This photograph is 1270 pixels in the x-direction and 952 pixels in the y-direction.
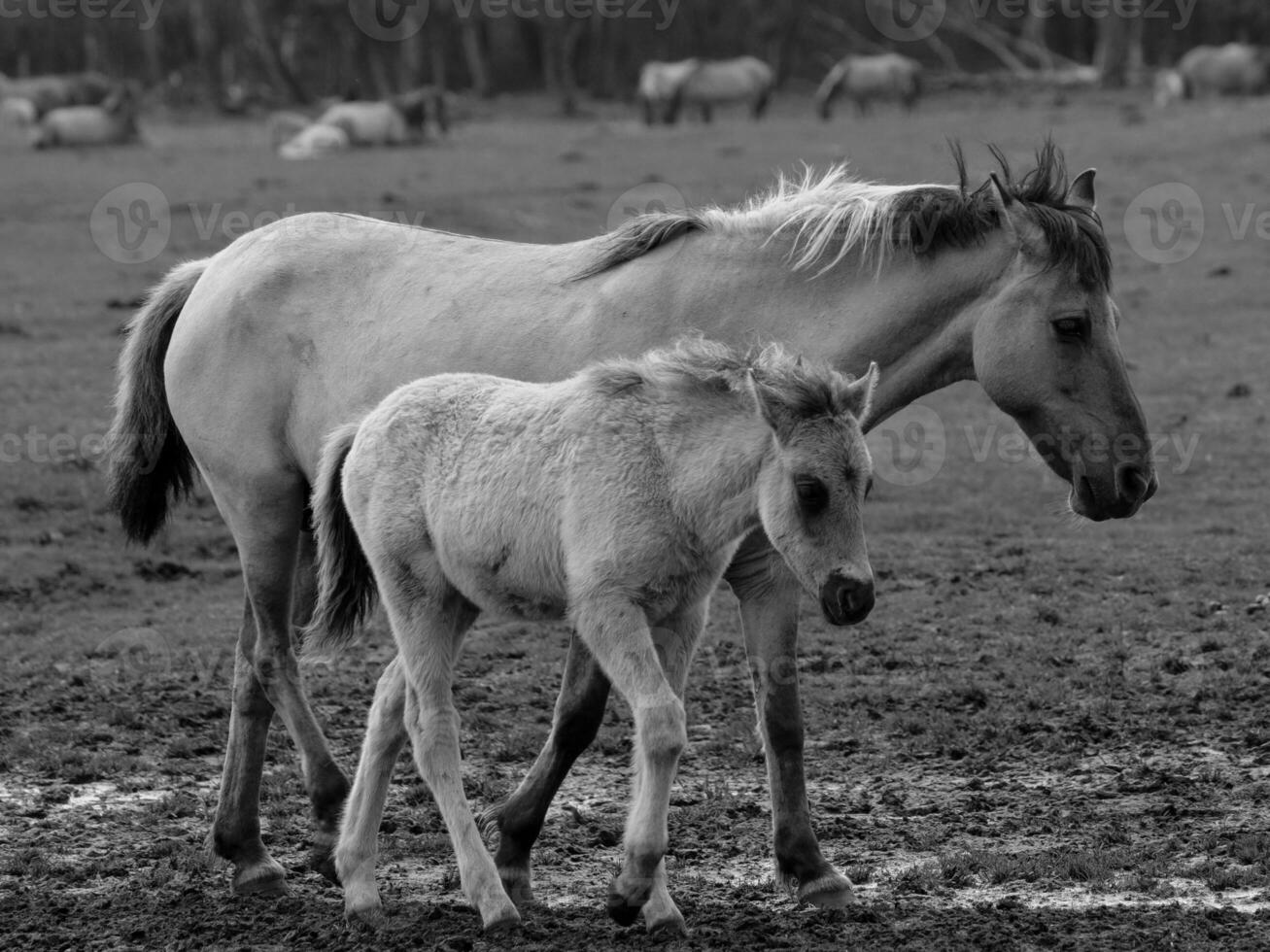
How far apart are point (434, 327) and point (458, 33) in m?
43.1

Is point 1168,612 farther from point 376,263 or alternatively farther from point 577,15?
point 577,15

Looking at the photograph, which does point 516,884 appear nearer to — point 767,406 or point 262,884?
point 262,884

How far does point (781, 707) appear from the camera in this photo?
6312 mm

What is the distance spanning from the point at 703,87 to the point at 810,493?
3546cm

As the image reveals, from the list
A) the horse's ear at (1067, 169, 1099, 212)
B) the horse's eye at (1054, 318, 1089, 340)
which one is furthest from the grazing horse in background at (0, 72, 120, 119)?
the horse's eye at (1054, 318, 1089, 340)

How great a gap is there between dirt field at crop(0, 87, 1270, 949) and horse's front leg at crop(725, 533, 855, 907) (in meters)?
0.17

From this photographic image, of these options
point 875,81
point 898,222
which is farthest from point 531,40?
point 898,222

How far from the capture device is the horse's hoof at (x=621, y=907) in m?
5.20

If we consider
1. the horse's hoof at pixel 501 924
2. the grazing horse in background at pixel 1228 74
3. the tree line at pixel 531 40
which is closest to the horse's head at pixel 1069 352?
the horse's hoof at pixel 501 924

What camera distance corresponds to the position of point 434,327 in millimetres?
7035

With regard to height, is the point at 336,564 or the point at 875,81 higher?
the point at 336,564

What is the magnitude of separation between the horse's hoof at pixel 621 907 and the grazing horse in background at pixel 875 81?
35135 mm

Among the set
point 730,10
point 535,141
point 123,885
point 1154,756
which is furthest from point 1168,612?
point 730,10

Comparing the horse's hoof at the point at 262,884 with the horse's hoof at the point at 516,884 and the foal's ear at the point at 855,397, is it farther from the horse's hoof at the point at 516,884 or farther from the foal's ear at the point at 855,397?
the foal's ear at the point at 855,397
